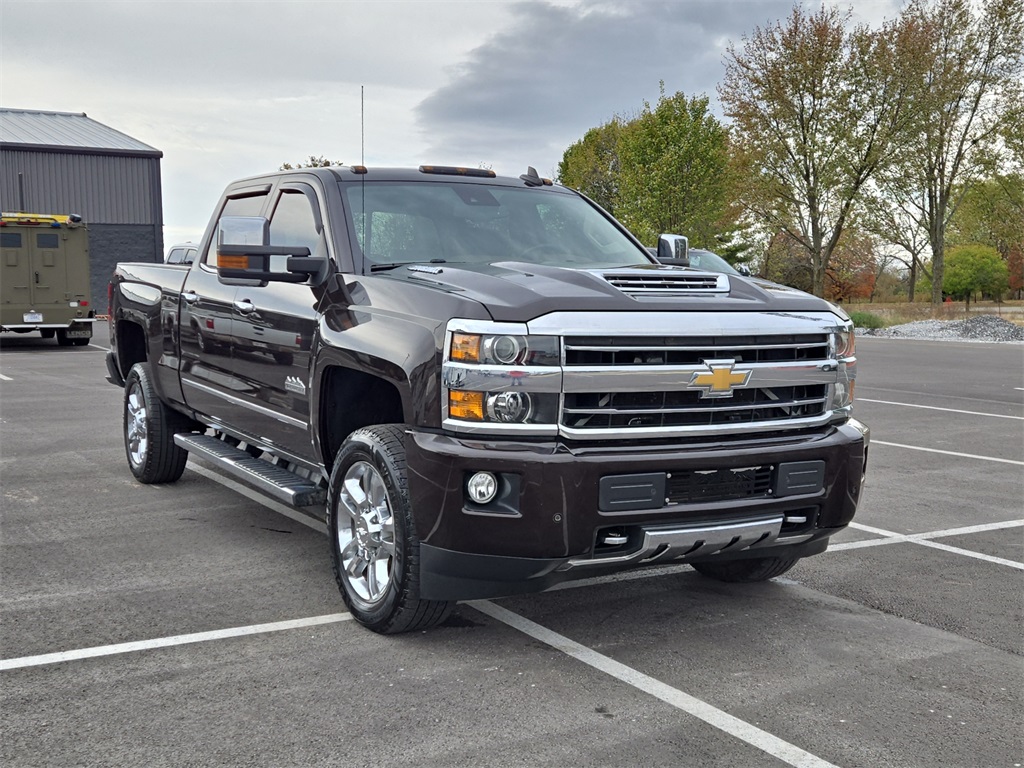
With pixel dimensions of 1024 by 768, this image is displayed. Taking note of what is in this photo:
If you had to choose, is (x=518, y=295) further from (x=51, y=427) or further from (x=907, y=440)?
(x=51, y=427)

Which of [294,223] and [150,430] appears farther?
A: [150,430]

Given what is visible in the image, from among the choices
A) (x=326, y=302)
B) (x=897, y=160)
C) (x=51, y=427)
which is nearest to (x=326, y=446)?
(x=326, y=302)

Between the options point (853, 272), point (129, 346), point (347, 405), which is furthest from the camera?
point (853, 272)

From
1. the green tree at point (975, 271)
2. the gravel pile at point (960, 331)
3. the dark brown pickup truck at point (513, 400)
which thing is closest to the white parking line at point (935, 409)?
the dark brown pickup truck at point (513, 400)

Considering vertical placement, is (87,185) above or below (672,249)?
above

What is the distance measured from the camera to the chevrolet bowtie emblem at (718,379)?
4.26 m

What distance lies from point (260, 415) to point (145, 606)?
1.24m

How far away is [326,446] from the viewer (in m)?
5.12

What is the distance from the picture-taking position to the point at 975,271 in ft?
271

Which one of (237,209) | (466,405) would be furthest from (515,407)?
(237,209)

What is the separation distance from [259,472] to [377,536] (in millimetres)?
1405

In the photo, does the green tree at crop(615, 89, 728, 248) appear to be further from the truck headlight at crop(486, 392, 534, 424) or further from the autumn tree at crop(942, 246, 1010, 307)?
the autumn tree at crop(942, 246, 1010, 307)

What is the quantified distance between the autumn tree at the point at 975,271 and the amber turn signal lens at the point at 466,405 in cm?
8559

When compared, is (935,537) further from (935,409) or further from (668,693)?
(935,409)
